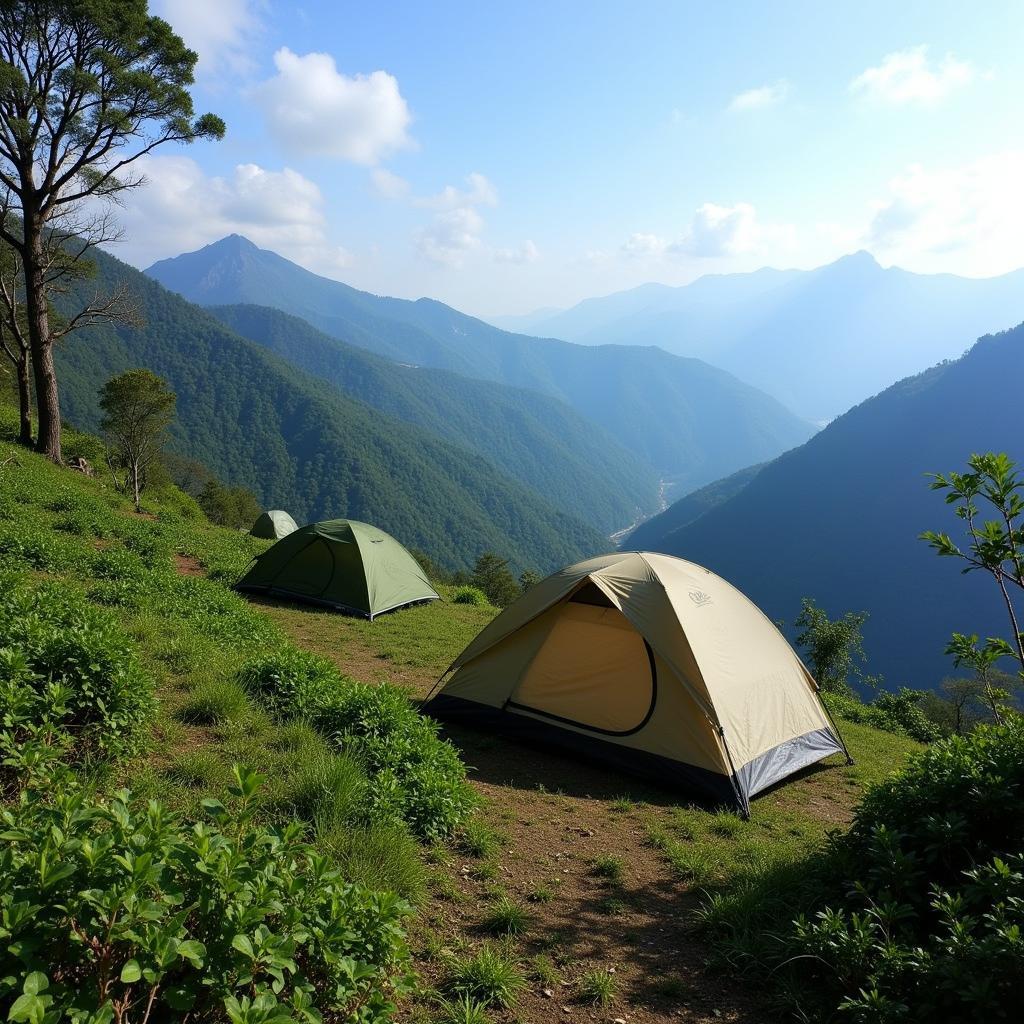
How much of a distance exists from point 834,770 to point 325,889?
7.91 meters

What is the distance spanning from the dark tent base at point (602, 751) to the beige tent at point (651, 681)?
1 centimetres

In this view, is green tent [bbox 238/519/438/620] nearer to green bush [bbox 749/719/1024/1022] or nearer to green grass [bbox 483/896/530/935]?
green grass [bbox 483/896/530/935]

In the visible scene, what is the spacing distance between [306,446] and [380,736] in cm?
15745

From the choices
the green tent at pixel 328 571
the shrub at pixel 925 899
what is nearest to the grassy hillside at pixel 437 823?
the shrub at pixel 925 899

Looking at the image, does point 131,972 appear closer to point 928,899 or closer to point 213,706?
point 213,706

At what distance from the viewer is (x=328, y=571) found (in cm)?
1420

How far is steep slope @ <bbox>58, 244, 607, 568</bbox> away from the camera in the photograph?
141250 mm

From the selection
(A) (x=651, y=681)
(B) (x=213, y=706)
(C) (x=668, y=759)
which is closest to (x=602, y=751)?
(C) (x=668, y=759)

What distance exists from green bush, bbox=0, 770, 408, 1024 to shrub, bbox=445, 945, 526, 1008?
2.75 feet

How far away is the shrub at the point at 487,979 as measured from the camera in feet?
11.3

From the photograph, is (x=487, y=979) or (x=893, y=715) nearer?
(x=487, y=979)

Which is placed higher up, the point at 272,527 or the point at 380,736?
the point at 272,527

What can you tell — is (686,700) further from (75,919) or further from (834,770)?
(75,919)

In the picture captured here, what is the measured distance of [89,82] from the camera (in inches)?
643
